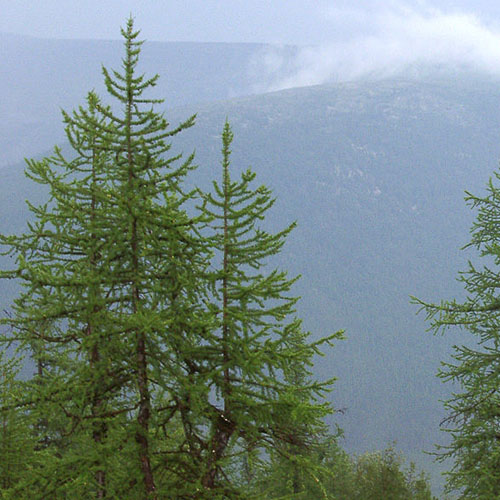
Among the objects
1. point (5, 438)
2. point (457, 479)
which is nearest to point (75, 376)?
point (5, 438)

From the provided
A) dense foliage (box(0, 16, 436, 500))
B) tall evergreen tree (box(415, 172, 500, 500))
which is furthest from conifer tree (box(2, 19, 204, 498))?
tall evergreen tree (box(415, 172, 500, 500))

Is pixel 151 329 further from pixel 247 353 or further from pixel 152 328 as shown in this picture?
pixel 247 353

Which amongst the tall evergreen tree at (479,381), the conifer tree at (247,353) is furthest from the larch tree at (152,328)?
the tall evergreen tree at (479,381)

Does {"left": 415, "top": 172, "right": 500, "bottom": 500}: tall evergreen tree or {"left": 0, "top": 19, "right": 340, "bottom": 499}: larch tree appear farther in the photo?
{"left": 415, "top": 172, "right": 500, "bottom": 500}: tall evergreen tree

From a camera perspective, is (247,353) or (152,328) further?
(247,353)

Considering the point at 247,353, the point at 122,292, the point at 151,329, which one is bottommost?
the point at 247,353

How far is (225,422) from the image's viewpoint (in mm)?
8539

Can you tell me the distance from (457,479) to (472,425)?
6.54 ft

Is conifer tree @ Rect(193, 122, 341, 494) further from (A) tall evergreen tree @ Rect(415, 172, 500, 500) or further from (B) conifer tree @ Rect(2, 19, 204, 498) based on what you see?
(A) tall evergreen tree @ Rect(415, 172, 500, 500)

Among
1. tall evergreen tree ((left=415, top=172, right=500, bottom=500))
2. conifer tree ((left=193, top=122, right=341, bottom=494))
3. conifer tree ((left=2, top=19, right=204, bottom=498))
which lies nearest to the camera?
conifer tree ((left=2, top=19, right=204, bottom=498))

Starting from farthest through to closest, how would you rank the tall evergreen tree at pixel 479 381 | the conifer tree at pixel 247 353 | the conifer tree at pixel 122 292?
the tall evergreen tree at pixel 479 381 → the conifer tree at pixel 247 353 → the conifer tree at pixel 122 292

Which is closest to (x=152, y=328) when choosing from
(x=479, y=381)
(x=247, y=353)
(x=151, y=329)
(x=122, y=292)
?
(x=151, y=329)

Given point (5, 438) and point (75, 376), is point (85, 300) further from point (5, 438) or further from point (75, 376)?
point (5, 438)

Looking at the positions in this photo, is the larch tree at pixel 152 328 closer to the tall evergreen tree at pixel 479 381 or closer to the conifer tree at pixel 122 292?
the conifer tree at pixel 122 292
